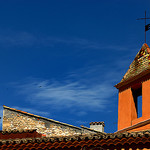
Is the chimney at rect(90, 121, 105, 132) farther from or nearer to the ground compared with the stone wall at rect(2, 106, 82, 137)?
farther from the ground

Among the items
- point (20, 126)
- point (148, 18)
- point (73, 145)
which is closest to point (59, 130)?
point (20, 126)

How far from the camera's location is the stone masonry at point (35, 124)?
2005 cm

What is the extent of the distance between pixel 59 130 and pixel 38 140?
8679 mm

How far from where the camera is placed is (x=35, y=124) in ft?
66.4

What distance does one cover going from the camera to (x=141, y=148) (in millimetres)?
10492

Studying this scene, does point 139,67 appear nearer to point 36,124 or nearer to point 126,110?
point 126,110

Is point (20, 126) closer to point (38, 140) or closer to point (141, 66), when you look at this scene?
point (141, 66)

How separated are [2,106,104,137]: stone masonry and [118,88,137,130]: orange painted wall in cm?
450

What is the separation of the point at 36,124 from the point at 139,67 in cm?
688

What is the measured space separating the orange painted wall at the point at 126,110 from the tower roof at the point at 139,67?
499 millimetres

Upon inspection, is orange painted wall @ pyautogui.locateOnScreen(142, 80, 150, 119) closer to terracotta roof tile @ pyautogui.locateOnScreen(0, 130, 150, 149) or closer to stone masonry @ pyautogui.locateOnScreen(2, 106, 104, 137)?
terracotta roof tile @ pyautogui.locateOnScreen(0, 130, 150, 149)

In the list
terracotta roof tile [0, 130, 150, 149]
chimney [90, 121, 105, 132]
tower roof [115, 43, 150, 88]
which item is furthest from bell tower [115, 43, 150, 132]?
chimney [90, 121, 105, 132]

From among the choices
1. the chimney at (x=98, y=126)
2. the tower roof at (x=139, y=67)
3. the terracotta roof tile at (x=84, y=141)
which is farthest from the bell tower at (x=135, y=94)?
the chimney at (x=98, y=126)

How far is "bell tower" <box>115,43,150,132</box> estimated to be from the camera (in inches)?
600
